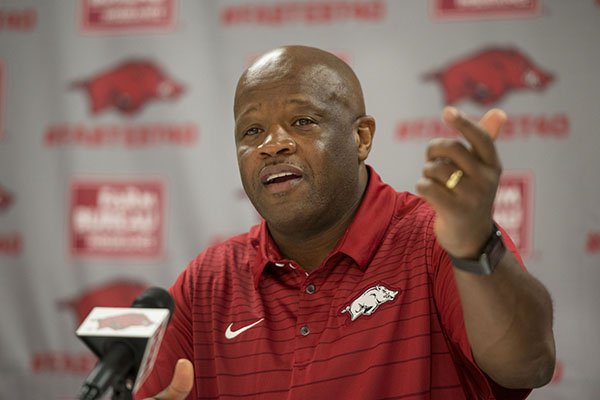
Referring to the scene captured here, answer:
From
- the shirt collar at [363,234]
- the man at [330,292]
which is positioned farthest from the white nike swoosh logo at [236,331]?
the shirt collar at [363,234]

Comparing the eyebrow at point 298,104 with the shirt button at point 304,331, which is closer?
the shirt button at point 304,331

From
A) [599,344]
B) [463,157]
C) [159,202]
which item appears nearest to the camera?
[463,157]

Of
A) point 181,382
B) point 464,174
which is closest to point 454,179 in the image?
point 464,174

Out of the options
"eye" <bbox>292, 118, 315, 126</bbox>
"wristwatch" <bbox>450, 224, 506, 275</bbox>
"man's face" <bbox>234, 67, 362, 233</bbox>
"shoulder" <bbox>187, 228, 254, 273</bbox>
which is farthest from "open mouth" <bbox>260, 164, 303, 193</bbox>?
"wristwatch" <bbox>450, 224, 506, 275</bbox>

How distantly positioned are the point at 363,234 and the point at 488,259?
0.56 m

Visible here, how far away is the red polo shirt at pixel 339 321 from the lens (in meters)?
1.35

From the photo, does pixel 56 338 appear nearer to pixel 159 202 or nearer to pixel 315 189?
pixel 159 202

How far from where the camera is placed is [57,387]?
291 cm

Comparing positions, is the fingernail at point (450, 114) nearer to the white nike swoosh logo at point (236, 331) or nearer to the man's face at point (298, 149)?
the man's face at point (298, 149)

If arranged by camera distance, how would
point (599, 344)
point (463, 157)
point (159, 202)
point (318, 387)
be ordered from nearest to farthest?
point (463, 157) → point (318, 387) → point (599, 344) → point (159, 202)

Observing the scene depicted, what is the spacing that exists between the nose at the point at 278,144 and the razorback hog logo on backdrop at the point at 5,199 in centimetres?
184

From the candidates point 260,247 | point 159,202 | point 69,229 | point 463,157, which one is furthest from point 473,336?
point 69,229

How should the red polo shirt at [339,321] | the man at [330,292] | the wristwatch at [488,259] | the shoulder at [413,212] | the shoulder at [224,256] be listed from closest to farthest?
the wristwatch at [488,259]
the man at [330,292]
the red polo shirt at [339,321]
the shoulder at [413,212]
the shoulder at [224,256]

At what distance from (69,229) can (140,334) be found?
7.05 feet
